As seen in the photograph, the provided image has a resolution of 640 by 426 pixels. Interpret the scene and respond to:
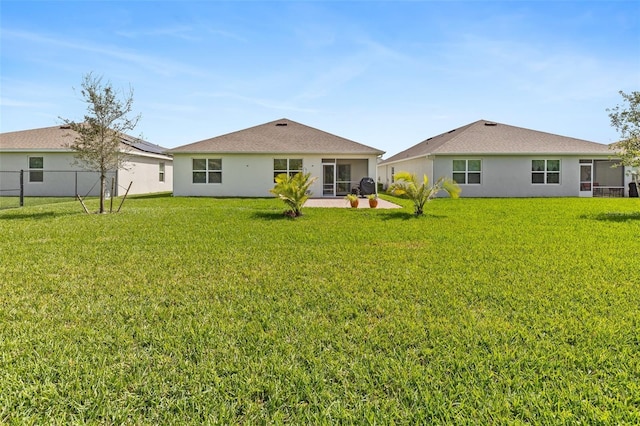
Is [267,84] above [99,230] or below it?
above

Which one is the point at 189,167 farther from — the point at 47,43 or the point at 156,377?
the point at 156,377

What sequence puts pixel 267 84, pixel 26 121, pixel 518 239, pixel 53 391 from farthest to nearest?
pixel 26 121, pixel 267 84, pixel 518 239, pixel 53 391

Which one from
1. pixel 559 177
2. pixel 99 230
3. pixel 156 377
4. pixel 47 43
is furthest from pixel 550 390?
pixel 559 177

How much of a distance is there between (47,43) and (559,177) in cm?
2712

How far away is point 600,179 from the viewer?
28.8m

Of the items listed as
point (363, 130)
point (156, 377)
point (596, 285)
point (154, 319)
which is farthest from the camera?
point (363, 130)

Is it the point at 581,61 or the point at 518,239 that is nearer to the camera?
the point at 518,239

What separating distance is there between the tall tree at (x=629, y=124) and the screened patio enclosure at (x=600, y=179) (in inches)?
450

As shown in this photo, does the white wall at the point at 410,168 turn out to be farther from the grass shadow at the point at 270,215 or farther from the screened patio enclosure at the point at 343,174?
the grass shadow at the point at 270,215

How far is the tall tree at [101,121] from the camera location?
13742mm

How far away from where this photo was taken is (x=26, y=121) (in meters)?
25.8

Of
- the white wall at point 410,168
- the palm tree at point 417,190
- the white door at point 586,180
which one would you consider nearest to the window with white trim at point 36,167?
the palm tree at point 417,190

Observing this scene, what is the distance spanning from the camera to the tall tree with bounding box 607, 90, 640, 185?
1399 centimetres

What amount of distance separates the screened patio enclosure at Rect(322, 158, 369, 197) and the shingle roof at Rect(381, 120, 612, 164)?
488cm
